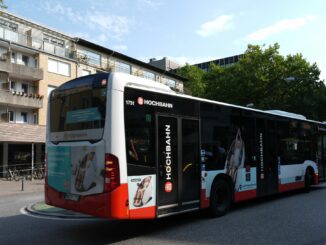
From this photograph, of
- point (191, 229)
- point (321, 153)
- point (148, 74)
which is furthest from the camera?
point (148, 74)

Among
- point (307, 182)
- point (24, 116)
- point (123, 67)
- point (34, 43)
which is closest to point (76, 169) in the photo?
point (307, 182)

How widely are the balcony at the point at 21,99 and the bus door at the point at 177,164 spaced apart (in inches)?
1062

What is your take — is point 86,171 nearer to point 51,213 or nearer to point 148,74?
point 51,213

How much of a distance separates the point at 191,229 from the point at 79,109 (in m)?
3.45

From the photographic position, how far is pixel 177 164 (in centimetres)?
820

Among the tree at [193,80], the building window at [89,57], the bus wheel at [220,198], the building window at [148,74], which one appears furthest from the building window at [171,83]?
the bus wheel at [220,198]

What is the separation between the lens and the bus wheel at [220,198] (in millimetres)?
9258

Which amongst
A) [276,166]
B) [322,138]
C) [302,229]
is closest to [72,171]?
[302,229]

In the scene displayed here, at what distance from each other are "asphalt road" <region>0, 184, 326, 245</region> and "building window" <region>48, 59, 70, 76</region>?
92.8 feet

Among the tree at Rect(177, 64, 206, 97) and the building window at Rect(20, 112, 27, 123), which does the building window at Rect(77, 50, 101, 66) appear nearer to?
the building window at Rect(20, 112, 27, 123)

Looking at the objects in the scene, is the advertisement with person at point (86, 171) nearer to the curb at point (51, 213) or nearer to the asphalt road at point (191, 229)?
the asphalt road at point (191, 229)

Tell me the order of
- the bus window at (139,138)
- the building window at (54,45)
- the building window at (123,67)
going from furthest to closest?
the building window at (123,67), the building window at (54,45), the bus window at (139,138)

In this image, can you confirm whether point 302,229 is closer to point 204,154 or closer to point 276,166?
point 204,154

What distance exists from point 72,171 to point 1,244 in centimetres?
182
